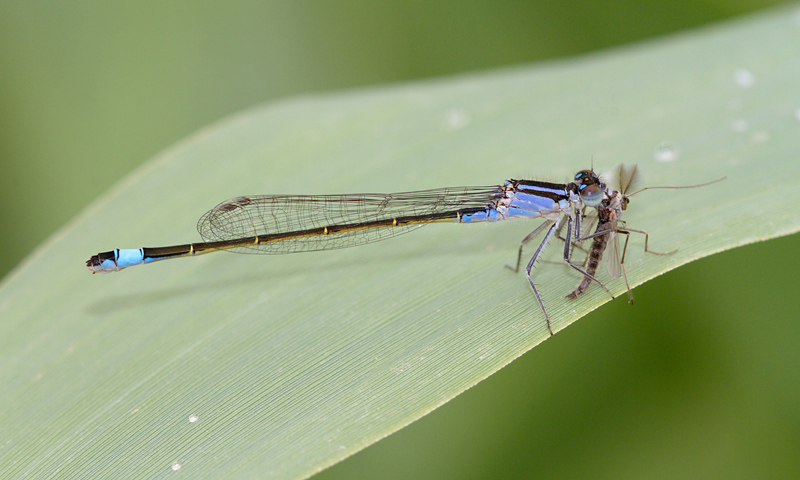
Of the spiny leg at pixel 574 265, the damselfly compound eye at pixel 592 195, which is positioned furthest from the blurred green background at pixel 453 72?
the damselfly compound eye at pixel 592 195

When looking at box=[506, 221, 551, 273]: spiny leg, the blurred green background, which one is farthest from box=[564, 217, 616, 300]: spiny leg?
the blurred green background

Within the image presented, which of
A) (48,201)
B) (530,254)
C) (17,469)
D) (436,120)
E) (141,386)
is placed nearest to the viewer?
(17,469)

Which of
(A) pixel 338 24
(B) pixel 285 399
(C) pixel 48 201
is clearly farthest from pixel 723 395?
(C) pixel 48 201

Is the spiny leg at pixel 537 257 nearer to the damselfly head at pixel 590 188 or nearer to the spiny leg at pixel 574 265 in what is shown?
the spiny leg at pixel 574 265

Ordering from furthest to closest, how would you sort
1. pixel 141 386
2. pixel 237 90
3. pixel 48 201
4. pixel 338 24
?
pixel 338 24
pixel 237 90
pixel 48 201
pixel 141 386

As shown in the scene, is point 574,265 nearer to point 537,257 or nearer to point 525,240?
point 537,257

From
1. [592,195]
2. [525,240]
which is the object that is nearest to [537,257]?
[525,240]

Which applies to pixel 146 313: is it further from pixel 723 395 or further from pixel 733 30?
pixel 733 30
